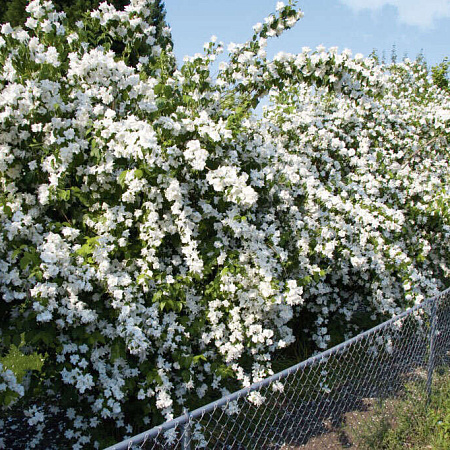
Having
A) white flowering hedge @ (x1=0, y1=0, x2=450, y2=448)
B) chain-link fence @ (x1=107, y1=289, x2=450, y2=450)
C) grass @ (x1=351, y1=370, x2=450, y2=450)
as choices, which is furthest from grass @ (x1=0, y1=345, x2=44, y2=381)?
grass @ (x1=351, y1=370, x2=450, y2=450)

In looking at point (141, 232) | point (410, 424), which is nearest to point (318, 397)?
point (410, 424)

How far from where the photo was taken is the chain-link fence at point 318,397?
3520mm

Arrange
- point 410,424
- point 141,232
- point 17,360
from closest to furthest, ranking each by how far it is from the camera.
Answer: point 141,232 → point 410,424 → point 17,360

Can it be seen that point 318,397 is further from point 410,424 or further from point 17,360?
point 17,360

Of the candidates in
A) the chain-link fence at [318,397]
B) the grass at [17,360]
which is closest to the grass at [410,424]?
the chain-link fence at [318,397]

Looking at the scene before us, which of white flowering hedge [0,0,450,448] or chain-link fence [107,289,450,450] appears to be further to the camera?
chain-link fence [107,289,450,450]

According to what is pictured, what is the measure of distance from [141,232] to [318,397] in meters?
2.55

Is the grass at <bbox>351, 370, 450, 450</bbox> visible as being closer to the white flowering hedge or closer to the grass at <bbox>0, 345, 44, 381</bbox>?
the white flowering hedge

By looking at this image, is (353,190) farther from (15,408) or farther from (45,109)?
(15,408)

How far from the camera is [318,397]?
4.63 meters

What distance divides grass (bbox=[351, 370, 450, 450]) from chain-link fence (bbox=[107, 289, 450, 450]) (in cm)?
12

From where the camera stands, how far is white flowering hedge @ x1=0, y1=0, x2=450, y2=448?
10.1 ft

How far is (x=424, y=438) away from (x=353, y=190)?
285cm

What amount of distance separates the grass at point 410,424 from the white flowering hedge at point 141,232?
95 cm
